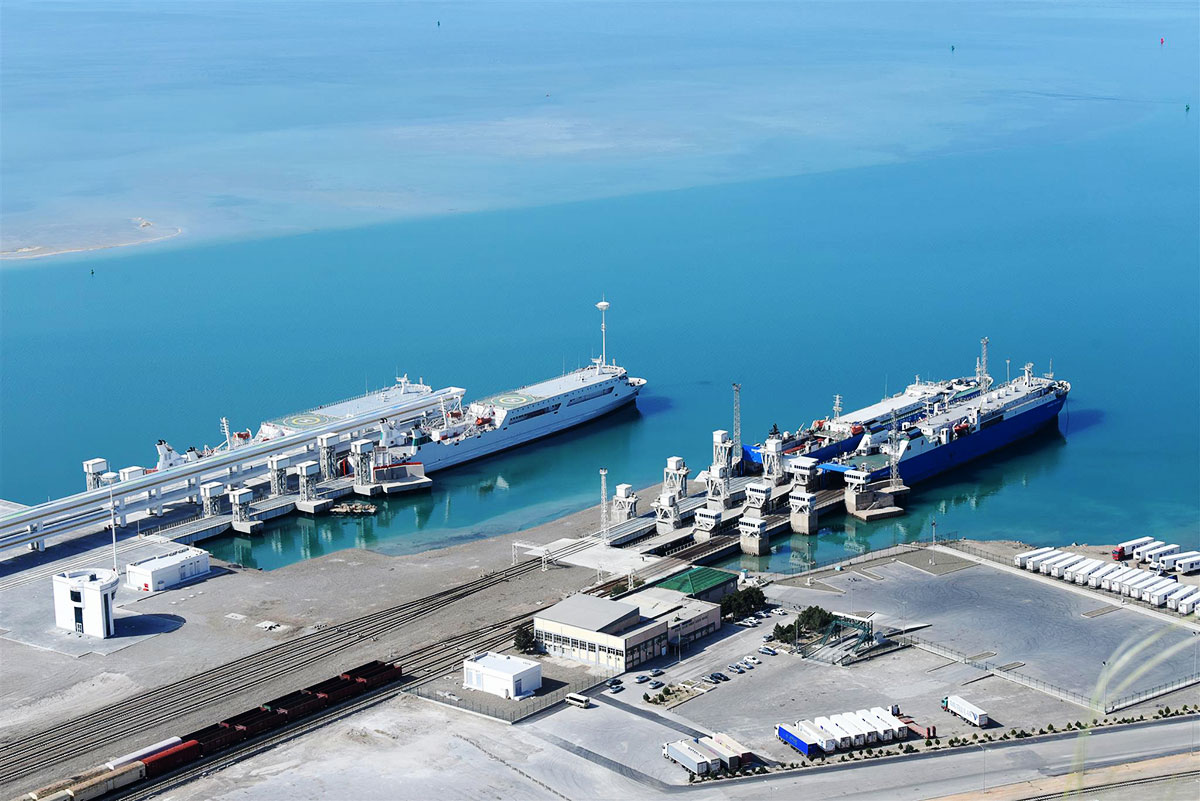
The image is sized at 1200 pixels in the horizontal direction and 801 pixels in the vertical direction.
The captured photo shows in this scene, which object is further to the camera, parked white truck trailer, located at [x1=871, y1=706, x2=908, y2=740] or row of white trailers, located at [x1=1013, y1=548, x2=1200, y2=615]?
row of white trailers, located at [x1=1013, y1=548, x2=1200, y2=615]

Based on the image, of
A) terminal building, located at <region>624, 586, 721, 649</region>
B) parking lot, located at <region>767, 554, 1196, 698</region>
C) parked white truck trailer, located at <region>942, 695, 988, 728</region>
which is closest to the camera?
parked white truck trailer, located at <region>942, 695, 988, 728</region>

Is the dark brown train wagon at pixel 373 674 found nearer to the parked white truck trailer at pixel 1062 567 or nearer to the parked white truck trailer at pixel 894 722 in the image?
the parked white truck trailer at pixel 894 722

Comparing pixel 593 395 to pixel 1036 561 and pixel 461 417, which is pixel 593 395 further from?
pixel 1036 561

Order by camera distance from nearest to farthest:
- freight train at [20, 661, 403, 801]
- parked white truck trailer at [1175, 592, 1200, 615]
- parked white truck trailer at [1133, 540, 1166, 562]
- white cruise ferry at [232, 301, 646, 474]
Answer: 1. freight train at [20, 661, 403, 801]
2. parked white truck trailer at [1175, 592, 1200, 615]
3. parked white truck trailer at [1133, 540, 1166, 562]
4. white cruise ferry at [232, 301, 646, 474]

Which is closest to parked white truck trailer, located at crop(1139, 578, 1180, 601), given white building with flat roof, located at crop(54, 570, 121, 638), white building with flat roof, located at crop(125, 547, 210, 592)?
white building with flat roof, located at crop(125, 547, 210, 592)

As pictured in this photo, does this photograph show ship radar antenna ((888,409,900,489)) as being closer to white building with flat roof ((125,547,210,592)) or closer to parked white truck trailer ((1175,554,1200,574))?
parked white truck trailer ((1175,554,1200,574))

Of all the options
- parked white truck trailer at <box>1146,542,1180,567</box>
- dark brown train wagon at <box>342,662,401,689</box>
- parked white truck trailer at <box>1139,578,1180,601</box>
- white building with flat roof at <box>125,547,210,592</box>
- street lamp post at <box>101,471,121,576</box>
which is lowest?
parked white truck trailer at <box>1139,578,1180,601</box>

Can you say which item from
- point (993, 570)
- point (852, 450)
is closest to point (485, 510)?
point (852, 450)
